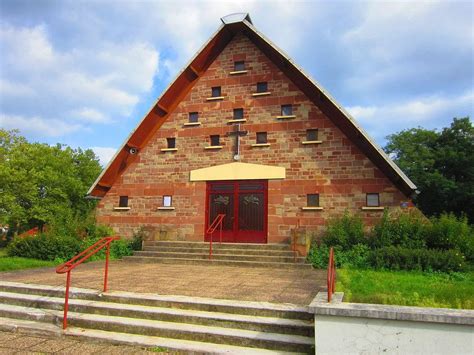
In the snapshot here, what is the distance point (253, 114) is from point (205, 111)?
2.04m

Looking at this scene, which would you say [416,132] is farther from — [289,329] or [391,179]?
[289,329]

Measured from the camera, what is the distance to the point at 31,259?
12844 millimetres

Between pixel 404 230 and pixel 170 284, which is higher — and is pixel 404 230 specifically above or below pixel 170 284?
above

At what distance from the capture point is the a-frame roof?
12958 millimetres

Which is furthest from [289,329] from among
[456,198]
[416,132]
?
[416,132]

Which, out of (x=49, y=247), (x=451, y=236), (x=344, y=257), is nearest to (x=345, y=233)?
(x=344, y=257)

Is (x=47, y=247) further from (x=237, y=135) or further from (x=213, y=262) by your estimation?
(x=237, y=135)

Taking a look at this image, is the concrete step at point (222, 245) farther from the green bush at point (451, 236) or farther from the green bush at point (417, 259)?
the green bush at point (451, 236)

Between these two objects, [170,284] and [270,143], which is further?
[270,143]

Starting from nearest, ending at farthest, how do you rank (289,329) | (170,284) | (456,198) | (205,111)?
(289,329) < (170,284) < (205,111) < (456,198)

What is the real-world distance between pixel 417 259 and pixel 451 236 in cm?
159

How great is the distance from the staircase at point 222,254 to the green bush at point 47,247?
1.92 m

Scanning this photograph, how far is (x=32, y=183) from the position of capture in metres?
21.9

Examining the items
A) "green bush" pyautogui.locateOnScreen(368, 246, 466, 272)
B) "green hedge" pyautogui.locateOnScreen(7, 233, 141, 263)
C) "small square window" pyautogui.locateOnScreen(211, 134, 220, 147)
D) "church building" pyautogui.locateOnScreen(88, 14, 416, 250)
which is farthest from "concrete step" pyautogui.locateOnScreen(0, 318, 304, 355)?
"small square window" pyautogui.locateOnScreen(211, 134, 220, 147)
